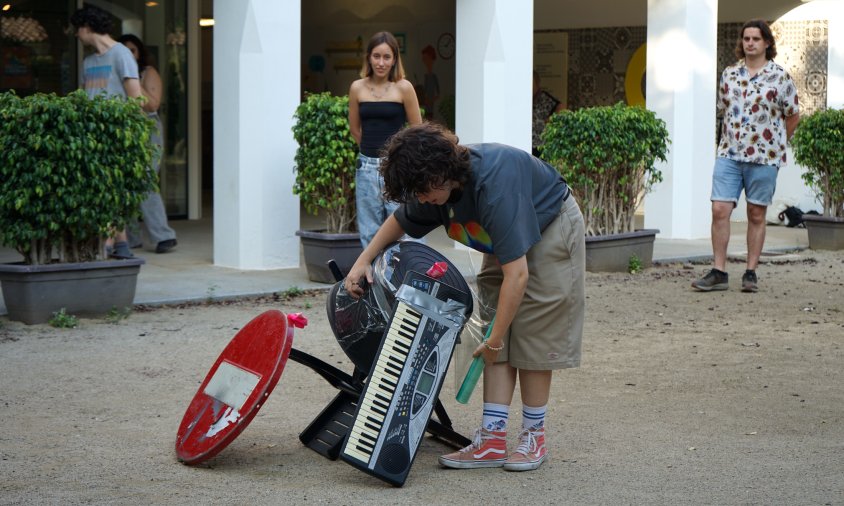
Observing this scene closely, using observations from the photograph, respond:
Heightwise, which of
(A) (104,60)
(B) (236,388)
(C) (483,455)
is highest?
(A) (104,60)

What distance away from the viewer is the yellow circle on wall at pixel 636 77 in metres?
16.4

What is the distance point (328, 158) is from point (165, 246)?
2.53 metres

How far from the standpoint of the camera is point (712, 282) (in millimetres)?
9023

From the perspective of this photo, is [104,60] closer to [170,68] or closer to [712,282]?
[170,68]

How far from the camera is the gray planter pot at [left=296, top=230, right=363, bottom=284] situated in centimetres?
884

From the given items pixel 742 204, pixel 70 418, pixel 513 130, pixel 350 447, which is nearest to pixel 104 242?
pixel 70 418

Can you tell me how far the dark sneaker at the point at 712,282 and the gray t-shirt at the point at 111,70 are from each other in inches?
175

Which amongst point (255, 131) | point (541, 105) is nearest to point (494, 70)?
point (255, 131)

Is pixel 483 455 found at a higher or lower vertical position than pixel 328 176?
lower

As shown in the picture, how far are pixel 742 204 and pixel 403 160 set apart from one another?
1213cm

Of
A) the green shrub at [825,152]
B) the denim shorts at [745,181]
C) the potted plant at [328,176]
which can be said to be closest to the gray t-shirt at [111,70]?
the potted plant at [328,176]

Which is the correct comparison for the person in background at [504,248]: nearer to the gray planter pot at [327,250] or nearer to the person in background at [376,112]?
the person in background at [376,112]

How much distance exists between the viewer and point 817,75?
1513 cm

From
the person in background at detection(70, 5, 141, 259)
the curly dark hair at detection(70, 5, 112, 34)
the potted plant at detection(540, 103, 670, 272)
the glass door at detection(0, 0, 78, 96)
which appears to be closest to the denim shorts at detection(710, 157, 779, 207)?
the potted plant at detection(540, 103, 670, 272)
